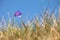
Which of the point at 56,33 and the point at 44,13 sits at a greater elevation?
the point at 44,13

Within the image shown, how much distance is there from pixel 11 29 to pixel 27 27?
0.46 ft

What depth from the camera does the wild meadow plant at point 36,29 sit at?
1803 millimetres

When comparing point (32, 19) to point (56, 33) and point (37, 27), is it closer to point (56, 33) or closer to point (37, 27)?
point (37, 27)

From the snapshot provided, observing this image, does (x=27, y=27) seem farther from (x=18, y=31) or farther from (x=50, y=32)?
(x=50, y=32)

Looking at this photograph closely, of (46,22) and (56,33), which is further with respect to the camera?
(46,22)

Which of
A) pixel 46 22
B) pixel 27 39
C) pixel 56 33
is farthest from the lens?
pixel 46 22

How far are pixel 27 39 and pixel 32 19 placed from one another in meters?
0.23

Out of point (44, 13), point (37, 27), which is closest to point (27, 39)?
point (37, 27)

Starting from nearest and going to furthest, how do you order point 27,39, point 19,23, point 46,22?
point 27,39 → point 46,22 → point 19,23

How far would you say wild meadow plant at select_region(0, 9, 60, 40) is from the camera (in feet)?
5.92

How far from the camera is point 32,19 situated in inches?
79.1

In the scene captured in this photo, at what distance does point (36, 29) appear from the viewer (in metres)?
1.93

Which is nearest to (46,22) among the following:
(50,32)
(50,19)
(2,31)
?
(50,19)

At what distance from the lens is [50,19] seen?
1.97m
